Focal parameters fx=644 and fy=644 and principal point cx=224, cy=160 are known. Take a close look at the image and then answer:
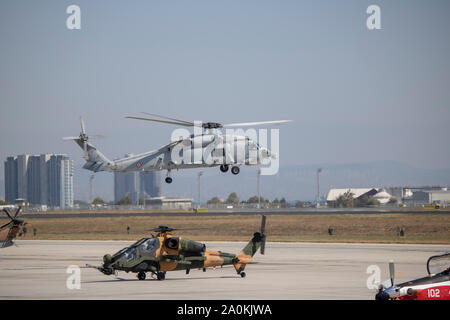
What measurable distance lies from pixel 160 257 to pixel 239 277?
191 inches

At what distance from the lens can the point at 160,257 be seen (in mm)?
33469

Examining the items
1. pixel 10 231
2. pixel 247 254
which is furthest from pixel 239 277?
pixel 10 231

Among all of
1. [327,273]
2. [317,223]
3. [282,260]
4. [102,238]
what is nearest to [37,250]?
[102,238]

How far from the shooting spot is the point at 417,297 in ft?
70.5

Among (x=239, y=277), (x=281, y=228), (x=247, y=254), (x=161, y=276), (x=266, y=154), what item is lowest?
(x=239, y=277)

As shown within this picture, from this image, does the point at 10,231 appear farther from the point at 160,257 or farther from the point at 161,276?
the point at 160,257

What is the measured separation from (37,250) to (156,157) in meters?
14.9

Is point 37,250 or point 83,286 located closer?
point 83,286

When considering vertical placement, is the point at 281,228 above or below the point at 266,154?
below

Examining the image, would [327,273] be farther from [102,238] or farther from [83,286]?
[102,238]

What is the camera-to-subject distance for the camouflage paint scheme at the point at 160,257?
32625mm

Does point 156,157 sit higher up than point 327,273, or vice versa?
point 156,157

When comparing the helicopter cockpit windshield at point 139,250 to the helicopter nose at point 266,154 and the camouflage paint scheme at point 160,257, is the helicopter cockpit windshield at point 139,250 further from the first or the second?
the helicopter nose at point 266,154

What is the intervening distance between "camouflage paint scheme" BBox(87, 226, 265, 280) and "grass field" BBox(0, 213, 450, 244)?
90.2 feet
